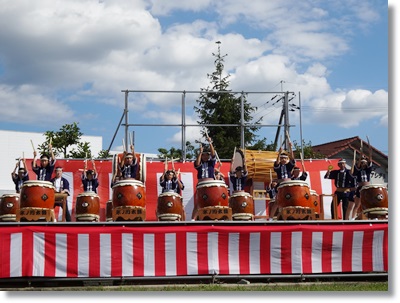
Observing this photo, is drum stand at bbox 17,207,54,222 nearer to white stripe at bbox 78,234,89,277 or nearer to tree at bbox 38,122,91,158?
white stripe at bbox 78,234,89,277

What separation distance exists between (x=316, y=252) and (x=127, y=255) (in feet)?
8.80

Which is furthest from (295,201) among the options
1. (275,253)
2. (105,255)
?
(105,255)

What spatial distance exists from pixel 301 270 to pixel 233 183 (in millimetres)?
2624

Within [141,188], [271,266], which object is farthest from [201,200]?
[271,266]

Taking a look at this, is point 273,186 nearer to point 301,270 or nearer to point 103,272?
point 301,270

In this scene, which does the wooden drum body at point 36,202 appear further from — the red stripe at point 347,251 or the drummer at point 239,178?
the red stripe at point 347,251

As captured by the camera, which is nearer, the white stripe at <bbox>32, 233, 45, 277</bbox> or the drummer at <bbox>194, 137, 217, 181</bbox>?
the white stripe at <bbox>32, 233, 45, 277</bbox>

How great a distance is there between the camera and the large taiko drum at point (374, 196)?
29.0ft

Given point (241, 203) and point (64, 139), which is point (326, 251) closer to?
point (241, 203)

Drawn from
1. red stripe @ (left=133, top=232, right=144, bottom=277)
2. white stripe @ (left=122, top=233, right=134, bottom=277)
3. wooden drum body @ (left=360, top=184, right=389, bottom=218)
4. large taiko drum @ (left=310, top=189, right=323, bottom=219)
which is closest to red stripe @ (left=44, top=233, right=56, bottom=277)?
white stripe @ (left=122, top=233, right=134, bottom=277)

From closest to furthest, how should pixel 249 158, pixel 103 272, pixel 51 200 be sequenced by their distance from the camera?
pixel 103 272, pixel 51 200, pixel 249 158

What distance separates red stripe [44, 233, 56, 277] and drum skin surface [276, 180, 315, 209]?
138 inches

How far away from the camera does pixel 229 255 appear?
26.0 feet

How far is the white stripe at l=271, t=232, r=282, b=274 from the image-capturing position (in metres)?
7.99
